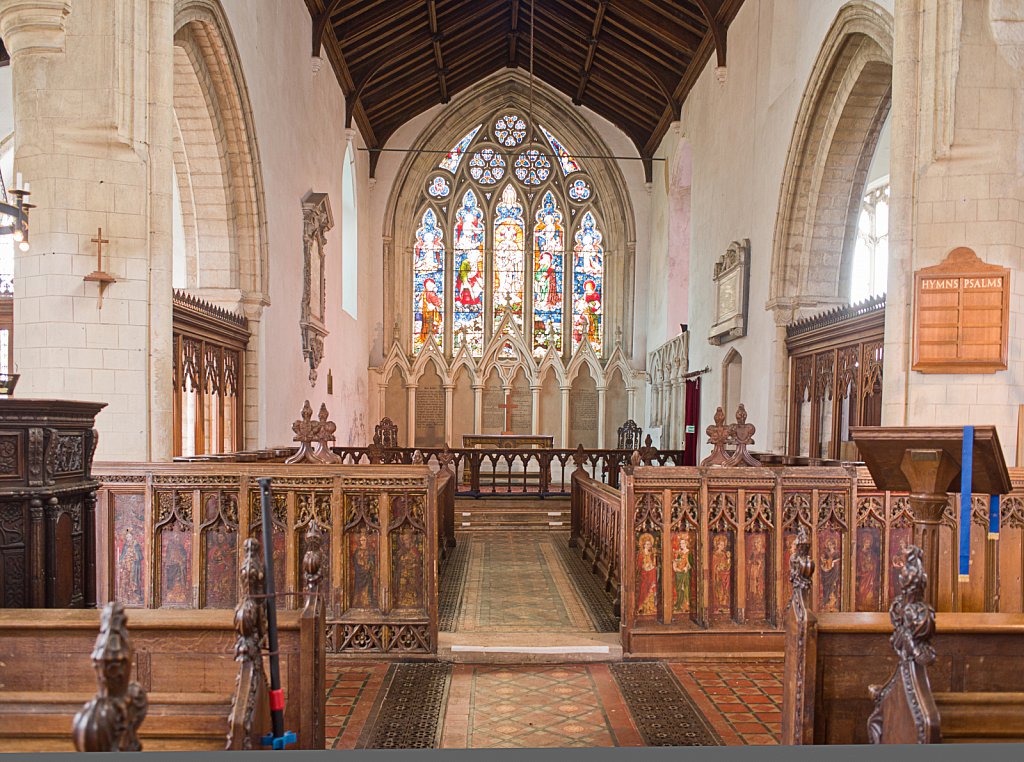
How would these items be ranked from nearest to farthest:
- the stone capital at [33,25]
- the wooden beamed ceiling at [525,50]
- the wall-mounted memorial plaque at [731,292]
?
the stone capital at [33,25]
the wall-mounted memorial plaque at [731,292]
the wooden beamed ceiling at [525,50]

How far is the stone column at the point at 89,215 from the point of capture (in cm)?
468

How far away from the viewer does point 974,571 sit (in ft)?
12.9

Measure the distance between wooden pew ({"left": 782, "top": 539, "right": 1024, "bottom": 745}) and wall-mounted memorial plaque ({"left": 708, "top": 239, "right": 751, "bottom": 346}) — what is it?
7025mm

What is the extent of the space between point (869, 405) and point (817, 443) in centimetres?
111

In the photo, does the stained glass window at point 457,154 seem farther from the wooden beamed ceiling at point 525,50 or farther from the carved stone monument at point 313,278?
the carved stone monument at point 313,278

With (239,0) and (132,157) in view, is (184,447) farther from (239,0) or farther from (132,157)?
(239,0)

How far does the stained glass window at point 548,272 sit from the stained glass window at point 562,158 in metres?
0.60

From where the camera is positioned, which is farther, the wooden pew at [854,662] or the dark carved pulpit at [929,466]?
the dark carved pulpit at [929,466]

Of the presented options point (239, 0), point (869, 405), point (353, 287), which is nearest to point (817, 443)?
point (869, 405)

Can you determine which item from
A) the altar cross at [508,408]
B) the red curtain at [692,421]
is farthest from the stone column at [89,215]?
the altar cross at [508,408]

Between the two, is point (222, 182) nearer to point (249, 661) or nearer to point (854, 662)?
point (249, 661)

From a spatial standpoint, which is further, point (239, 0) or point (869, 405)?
point (239, 0)

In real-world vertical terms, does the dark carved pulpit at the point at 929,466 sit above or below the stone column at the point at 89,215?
below

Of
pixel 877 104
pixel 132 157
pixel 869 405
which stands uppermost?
pixel 877 104
